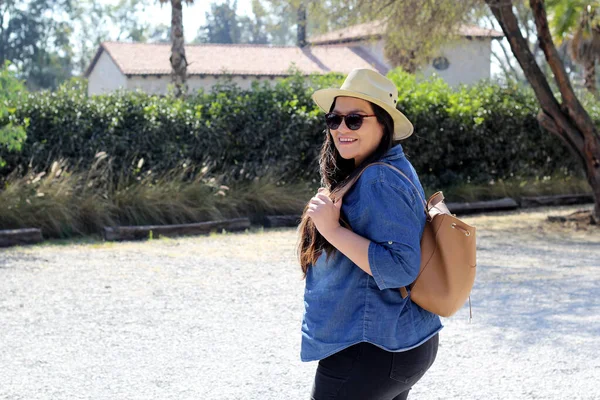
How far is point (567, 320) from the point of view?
6891 mm

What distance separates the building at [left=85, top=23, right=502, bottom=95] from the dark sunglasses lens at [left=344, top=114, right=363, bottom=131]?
33649 mm

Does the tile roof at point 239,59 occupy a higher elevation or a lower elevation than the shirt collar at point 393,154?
higher

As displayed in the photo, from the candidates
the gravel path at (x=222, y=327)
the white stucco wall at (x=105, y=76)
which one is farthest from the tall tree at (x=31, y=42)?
the gravel path at (x=222, y=327)

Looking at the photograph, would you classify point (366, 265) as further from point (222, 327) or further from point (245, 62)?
point (245, 62)

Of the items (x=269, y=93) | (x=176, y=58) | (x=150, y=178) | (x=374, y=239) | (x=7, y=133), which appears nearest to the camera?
(x=374, y=239)

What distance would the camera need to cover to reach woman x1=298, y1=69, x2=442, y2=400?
2.55 metres

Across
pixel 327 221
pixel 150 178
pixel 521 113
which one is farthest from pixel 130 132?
pixel 327 221

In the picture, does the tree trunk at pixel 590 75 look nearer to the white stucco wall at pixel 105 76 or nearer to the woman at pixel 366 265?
the white stucco wall at pixel 105 76

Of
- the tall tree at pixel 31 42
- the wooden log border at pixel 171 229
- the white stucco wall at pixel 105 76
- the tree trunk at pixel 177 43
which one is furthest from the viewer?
the tall tree at pixel 31 42

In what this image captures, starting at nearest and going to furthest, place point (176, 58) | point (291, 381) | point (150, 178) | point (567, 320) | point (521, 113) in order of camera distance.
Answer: point (291, 381), point (567, 320), point (150, 178), point (521, 113), point (176, 58)

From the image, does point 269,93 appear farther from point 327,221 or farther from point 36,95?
point 327,221

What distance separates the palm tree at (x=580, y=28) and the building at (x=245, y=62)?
10520mm

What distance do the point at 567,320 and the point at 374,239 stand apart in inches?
189

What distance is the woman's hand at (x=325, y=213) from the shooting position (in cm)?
260
